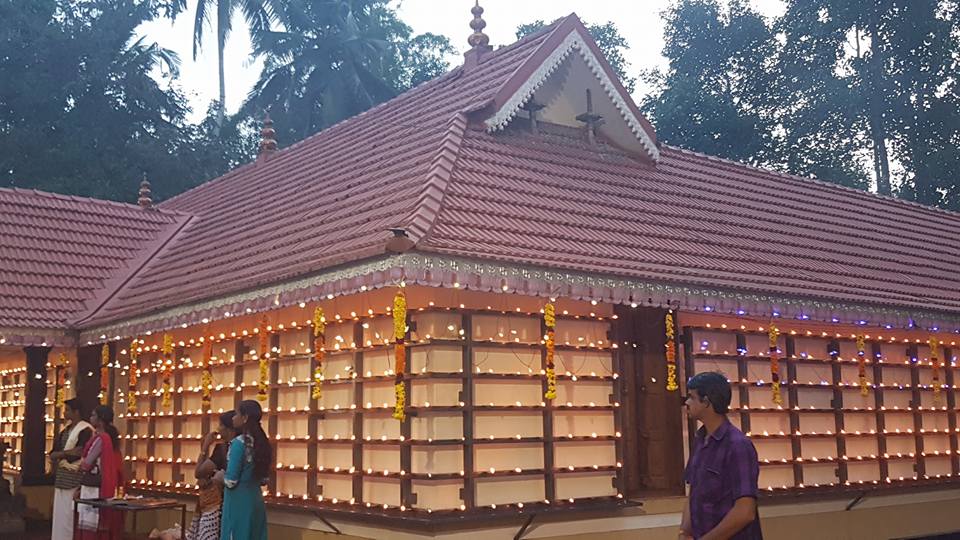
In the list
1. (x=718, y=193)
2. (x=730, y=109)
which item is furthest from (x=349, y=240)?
(x=730, y=109)

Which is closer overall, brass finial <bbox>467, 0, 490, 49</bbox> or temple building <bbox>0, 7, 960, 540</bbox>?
temple building <bbox>0, 7, 960, 540</bbox>

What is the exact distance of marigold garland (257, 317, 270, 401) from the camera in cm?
1061

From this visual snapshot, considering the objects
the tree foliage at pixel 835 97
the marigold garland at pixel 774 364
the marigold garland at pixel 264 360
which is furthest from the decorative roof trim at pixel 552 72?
the tree foliage at pixel 835 97

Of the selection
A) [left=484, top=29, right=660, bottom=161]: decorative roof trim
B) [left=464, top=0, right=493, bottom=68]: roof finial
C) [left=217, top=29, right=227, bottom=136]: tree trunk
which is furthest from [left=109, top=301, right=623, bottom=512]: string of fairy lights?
[left=217, top=29, right=227, bottom=136]: tree trunk

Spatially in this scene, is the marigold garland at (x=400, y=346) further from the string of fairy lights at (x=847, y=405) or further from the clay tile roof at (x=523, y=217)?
the string of fairy lights at (x=847, y=405)

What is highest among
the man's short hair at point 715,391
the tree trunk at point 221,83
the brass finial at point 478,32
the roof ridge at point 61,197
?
the tree trunk at point 221,83

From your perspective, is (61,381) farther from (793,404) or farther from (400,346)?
(793,404)

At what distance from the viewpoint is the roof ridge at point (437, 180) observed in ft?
26.6

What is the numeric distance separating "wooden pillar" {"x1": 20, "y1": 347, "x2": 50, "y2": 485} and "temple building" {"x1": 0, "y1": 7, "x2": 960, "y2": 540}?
0.13 feet

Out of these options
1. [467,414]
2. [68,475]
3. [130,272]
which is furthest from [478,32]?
[68,475]

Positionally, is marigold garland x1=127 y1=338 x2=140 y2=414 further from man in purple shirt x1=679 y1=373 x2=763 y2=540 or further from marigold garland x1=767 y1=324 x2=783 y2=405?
man in purple shirt x1=679 y1=373 x2=763 y2=540

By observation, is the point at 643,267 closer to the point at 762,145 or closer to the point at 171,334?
the point at 171,334

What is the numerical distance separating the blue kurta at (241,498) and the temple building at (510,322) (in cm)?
121

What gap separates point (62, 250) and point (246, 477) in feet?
26.1
